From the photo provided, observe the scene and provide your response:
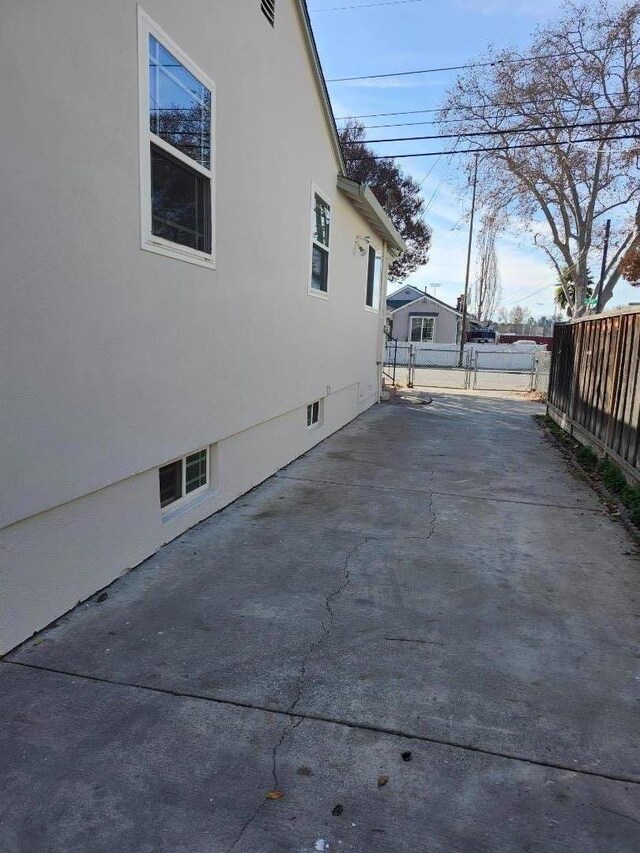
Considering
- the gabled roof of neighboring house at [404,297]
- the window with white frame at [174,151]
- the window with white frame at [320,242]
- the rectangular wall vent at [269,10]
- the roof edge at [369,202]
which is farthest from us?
the gabled roof of neighboring house at [404,297]

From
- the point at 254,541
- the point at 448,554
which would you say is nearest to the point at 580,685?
the point at 448,554

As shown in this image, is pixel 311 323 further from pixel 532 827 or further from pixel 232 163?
pixel 532 827

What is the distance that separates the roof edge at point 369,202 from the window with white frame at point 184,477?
224 inches

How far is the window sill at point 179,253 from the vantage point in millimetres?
3636

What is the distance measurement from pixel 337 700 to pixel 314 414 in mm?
6472

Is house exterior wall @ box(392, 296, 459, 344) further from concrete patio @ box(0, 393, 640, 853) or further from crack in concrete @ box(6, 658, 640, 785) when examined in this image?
crack in concrete @ box(6, 658, 640, 785)

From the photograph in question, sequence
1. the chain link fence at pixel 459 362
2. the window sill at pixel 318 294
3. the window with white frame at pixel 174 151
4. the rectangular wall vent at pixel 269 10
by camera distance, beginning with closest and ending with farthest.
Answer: the window with white frame at pixel 174 151 < the rectangular wall vent at pixel 269 10 < the window sill at pixel 318 294 < the chain link fence at pixel 459 362

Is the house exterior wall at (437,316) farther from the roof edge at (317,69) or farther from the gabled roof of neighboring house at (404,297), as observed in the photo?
the roof edge at (317,69)

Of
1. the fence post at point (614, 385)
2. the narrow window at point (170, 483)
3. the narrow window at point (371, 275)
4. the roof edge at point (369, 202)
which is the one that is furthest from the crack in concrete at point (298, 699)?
the narrow window at point (371, 275)

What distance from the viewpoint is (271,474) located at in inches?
259

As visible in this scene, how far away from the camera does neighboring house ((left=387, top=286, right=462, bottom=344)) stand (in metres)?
42.0

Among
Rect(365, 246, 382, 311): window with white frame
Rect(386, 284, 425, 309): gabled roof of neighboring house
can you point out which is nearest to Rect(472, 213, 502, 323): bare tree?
Rect(386, 284, 425, 309): gabled roof of neighboring house

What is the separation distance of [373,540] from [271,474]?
2.27 m

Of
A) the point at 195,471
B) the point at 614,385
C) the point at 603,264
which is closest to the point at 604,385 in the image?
the point at 614,385
